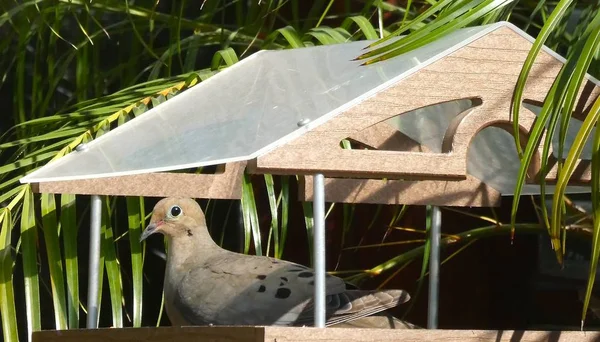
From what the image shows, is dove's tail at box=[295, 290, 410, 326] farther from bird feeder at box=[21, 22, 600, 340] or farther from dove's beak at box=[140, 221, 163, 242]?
dove's beak at box=[140, 221, 163, 242]

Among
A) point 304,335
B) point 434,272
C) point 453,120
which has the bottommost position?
point 434,272

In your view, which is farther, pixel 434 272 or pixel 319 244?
pixel 434 272

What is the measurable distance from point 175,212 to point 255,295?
14.9 inches

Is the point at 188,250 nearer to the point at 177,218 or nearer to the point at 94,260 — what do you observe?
the point at 177,218

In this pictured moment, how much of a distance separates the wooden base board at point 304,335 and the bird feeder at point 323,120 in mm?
22

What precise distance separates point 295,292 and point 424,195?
13.9 inches

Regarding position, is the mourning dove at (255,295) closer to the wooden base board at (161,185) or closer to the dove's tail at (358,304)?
the dove's tail at (358,304)

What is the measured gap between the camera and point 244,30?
285cm

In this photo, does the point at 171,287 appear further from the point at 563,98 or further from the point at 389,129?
the point at 563,98

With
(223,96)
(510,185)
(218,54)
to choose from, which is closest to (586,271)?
(510,185)

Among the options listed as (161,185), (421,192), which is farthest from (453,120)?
(161,185)

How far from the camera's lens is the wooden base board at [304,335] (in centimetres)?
153

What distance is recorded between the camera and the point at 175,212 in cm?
232

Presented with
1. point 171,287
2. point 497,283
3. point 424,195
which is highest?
point 424,195
